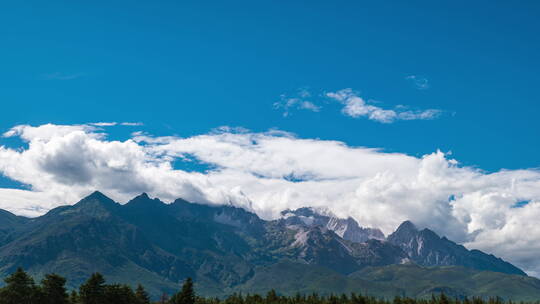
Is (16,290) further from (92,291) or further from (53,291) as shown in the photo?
(92,291)

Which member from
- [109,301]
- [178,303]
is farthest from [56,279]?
[178,303]

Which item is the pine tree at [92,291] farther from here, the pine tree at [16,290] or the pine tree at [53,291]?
the pine tree at [16,290]

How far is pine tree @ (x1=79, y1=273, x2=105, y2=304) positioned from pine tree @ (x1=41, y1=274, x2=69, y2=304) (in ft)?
35.2

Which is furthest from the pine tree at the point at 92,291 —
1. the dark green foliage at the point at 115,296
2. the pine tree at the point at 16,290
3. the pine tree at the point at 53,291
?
the pine tree at the point at 16,290

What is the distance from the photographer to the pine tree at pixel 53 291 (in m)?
159

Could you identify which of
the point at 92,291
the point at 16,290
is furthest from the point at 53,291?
the point at 92,291

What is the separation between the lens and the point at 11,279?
14750 centimetres

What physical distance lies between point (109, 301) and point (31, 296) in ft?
112

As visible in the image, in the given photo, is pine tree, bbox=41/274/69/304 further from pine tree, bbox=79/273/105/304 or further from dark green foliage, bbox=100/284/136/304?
dark green foliage, bbox=100/284/136/304

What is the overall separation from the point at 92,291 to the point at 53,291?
16.9m

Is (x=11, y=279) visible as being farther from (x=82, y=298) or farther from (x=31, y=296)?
(x=82, y=298)

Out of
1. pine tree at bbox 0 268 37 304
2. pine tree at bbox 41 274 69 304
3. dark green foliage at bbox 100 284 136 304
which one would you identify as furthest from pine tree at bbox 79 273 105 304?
pine tree at bbox 0 268 37 304

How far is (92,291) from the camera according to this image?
578 ft

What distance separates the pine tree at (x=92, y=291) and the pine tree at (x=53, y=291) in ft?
35.2
